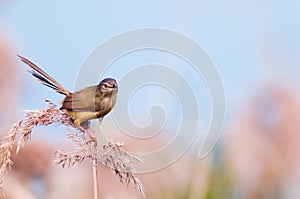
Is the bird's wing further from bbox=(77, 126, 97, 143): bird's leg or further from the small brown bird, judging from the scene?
bbox=(77, 126, 97, 143): bird's leg

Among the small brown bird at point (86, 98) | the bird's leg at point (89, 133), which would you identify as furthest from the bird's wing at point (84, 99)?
the bird's leg at point (89, 133)

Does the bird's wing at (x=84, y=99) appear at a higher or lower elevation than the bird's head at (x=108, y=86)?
lower

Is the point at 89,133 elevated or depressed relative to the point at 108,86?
depressed

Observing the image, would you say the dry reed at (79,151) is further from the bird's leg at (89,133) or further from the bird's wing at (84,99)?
the bird's wing at (84,99)

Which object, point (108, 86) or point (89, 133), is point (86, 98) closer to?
point (108, 86)

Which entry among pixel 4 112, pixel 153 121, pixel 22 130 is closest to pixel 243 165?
pixel 4 112

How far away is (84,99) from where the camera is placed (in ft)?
5.66

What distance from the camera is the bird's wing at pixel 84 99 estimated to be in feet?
5.53

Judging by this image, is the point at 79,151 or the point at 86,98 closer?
the point at 79,151

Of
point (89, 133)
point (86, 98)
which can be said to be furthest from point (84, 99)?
point (89, 133)

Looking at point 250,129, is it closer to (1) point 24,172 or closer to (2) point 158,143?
(2) point 158,143

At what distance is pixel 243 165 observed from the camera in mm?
3383

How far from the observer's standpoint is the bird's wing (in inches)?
66.4

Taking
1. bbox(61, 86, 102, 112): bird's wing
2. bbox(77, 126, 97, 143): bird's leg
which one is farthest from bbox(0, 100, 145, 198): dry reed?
bbox(61, 86, 102, 112): bird's wing
